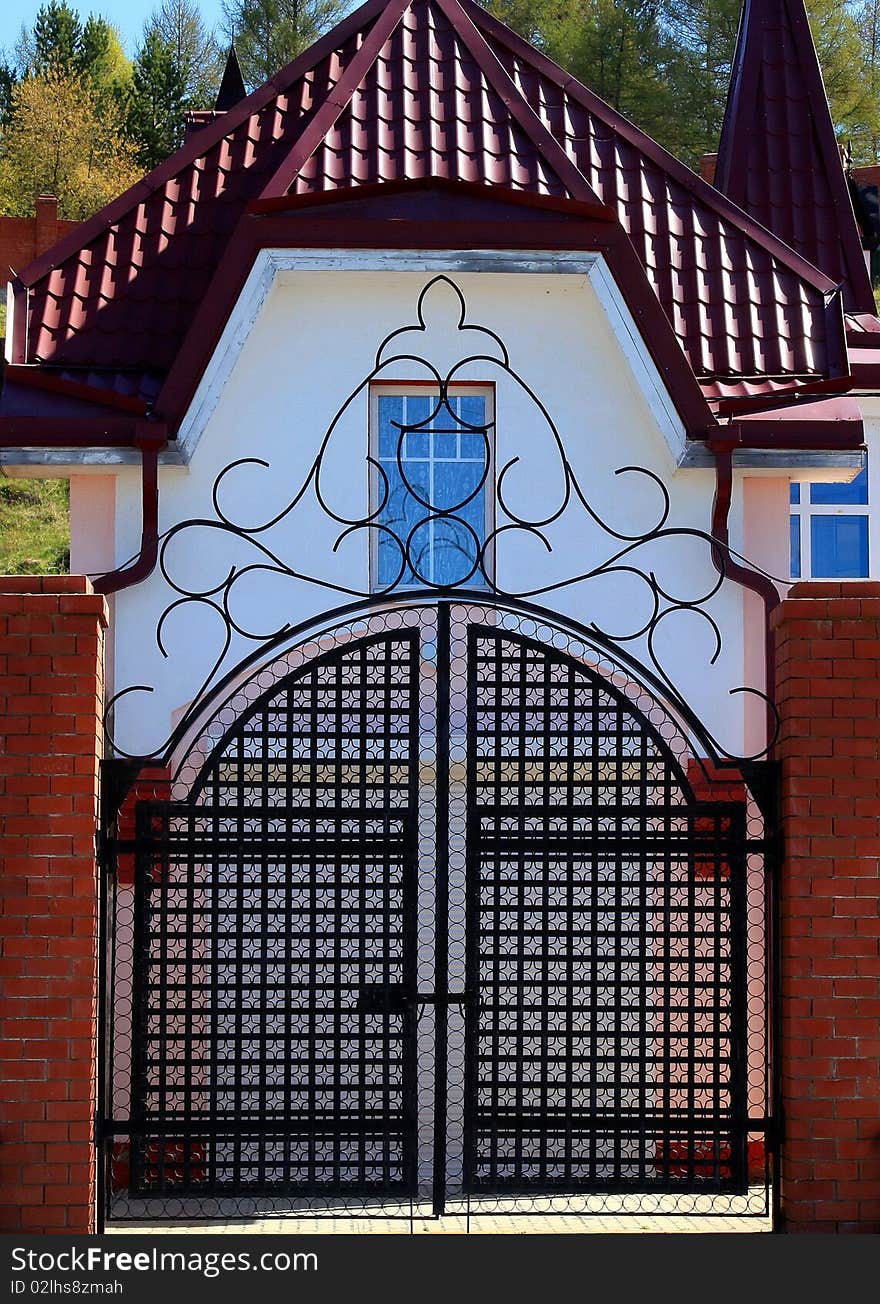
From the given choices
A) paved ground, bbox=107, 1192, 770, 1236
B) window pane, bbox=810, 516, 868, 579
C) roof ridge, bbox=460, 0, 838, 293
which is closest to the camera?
paved ground, bbox=107, 1192, 770, 1236

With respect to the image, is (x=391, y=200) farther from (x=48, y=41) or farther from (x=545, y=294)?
(x=48, y=41)

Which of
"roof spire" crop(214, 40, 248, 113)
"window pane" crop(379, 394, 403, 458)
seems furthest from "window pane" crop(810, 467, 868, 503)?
"roof spire" crop(214, 40, 248, 113)

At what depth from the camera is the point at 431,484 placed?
31.8 feet

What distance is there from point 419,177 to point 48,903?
466cm

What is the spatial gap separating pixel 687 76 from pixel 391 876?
1190 inches

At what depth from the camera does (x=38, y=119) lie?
40.2 m

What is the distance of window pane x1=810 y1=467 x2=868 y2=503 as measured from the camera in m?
11.8

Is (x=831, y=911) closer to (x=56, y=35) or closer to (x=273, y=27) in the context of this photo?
(x=273, y=27)

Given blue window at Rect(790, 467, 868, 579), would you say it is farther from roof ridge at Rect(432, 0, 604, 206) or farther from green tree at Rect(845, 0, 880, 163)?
green tree at Rect(845, 0, 880, 163)

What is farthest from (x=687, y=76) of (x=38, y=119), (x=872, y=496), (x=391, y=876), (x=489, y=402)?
(x=391, y=876)

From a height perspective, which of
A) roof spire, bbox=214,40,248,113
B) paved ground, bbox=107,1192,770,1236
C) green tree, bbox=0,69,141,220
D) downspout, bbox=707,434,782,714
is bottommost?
paved ground, bbox=107,1192,770,1236

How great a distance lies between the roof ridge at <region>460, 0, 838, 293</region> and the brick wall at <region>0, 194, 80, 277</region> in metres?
27.7

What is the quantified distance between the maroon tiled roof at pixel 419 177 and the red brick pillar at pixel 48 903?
12.0 feet

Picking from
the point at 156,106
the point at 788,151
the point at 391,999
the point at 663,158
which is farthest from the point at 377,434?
the point at 156,106
